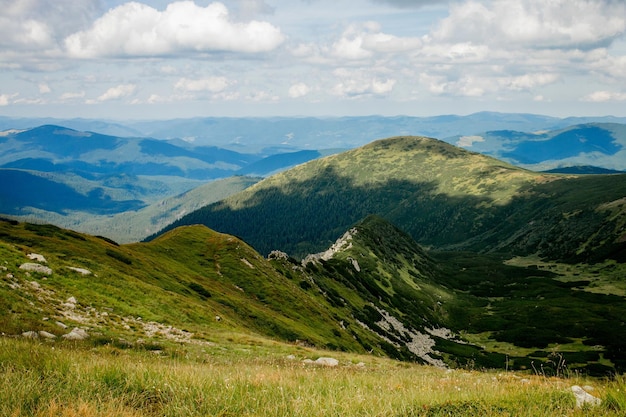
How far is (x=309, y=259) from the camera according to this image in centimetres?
11512

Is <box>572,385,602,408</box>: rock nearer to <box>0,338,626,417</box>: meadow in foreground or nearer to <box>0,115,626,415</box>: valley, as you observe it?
<box>0,338,626,417</box>: meadow in foreground

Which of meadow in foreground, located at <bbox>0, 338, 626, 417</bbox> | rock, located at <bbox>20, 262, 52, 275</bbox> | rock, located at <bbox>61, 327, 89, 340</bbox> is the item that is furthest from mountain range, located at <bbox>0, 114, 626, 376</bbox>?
meadow in foreground, located at <bbox>0, 338, 626, 417</bbox>

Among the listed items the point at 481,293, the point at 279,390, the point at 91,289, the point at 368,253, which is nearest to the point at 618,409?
Result: the point at 279,390

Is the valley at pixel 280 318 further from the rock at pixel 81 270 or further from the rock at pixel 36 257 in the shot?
the rock at pixel 81 270

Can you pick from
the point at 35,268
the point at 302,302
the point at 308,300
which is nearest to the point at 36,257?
the point at 35,268

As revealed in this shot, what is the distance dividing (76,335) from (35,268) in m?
13.5

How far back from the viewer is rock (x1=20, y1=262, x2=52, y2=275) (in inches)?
1198

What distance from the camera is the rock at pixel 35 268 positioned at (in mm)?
30431

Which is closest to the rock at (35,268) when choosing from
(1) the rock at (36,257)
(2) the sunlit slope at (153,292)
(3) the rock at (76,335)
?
(2) the sunlit slope at (153,292)

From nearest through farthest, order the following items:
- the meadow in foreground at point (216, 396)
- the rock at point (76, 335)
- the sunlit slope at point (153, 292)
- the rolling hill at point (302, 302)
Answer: the meadow in foreground at point (216, 396), the rock at point (76, 335), the sunlit slope at point (153, 292), the rolling hill at point (302, 302)

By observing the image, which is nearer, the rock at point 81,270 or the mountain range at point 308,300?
the mountain range at point 308,300

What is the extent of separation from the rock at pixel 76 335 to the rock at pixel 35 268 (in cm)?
1143

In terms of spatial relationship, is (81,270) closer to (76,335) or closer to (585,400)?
(76,335)

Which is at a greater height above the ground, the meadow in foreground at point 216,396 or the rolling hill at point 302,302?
the meadow in foreground at point 216,396
